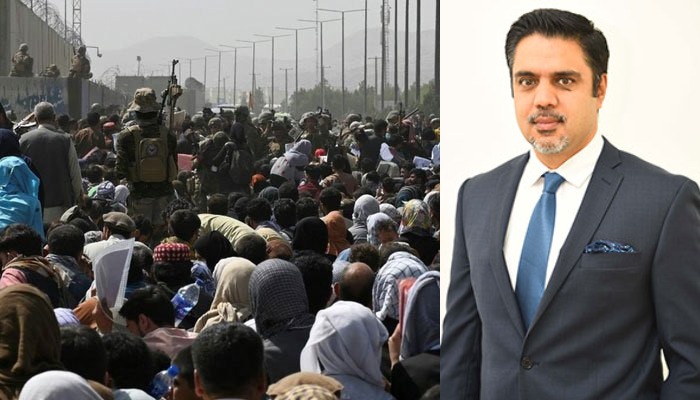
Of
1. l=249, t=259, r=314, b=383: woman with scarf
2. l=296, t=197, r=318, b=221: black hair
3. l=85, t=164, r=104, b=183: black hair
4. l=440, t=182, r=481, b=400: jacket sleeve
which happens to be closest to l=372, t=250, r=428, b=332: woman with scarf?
l=249, t=259, r=314, b=383: woman with scarf

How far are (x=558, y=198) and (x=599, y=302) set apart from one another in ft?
1.01

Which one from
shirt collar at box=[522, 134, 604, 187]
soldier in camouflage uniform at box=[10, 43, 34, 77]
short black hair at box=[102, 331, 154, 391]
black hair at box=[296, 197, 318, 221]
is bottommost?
short black hair at box=[102, 331, 154, 391]

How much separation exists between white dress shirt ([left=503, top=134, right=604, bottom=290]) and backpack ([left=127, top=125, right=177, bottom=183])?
852 cm

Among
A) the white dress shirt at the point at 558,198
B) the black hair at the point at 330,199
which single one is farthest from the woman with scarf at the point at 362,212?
the white dress shirt at the point at 558,198

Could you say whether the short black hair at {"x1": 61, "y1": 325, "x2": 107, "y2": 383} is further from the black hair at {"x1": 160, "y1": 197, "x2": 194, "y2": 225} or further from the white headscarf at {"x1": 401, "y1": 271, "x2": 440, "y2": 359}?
the black hair at {"x1": 160, "y1": 197, "x2": 194, "y2": 225}

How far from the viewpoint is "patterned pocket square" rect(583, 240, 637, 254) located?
3359mm

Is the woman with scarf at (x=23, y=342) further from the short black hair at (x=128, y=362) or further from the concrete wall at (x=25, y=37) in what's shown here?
the concrete wall at (x=25, y=37)

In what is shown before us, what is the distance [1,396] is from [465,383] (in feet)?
6.39

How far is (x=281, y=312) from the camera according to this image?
641cm

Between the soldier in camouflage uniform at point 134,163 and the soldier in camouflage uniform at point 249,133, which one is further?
the soldier in camouflage uniform at point 249,133

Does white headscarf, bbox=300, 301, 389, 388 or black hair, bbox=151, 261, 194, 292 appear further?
black hair, bbox=151, 261, 194, 292

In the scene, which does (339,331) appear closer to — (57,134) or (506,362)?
(506,362)

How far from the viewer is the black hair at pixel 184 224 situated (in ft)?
31.3

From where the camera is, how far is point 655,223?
11.0 ft
